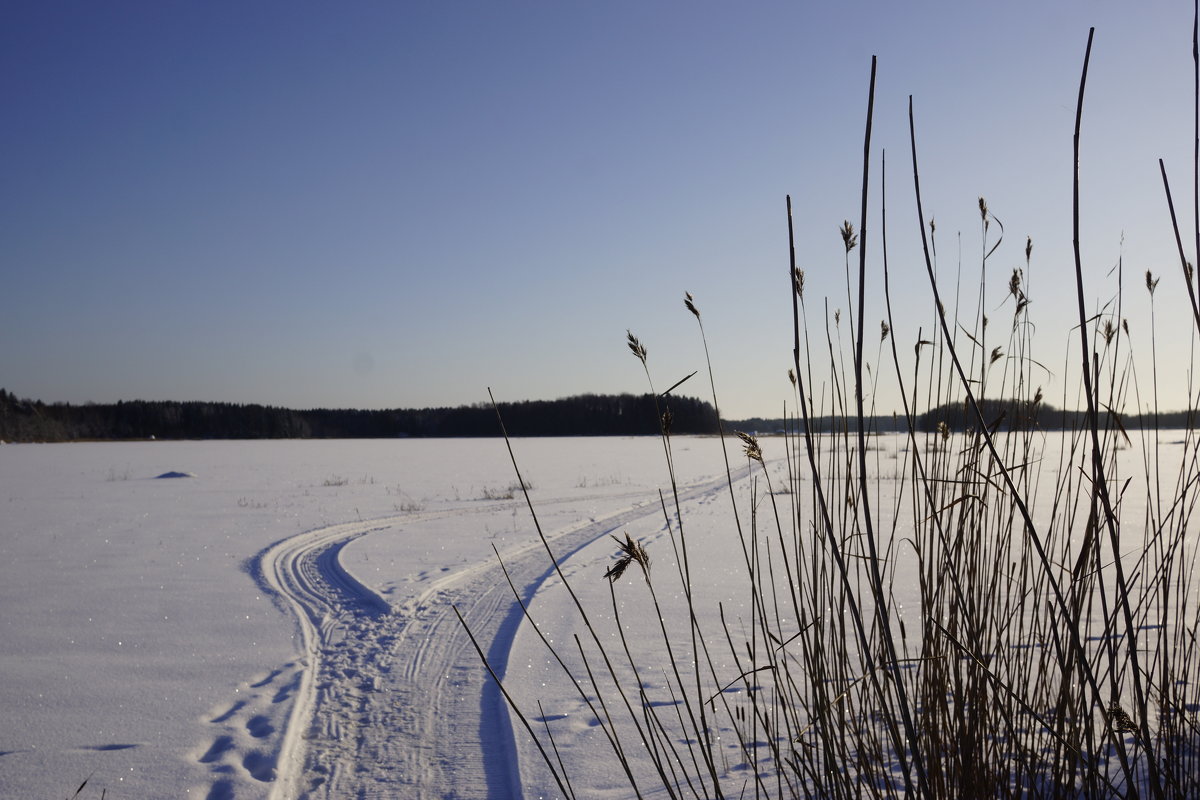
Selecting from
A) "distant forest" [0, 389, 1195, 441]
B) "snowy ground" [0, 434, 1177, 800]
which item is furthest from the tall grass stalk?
"distant forest" [0, 389, 1195, 441]

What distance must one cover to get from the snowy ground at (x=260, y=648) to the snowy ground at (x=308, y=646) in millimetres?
15

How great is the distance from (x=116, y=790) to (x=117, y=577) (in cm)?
408

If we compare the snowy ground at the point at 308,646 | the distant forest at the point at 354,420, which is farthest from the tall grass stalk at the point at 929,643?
the distant forest at the point at 354,420

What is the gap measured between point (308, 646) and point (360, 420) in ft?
239

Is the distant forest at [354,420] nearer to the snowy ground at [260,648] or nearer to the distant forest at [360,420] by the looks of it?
the distant forest at [360,420]

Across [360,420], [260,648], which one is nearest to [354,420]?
[360,420]

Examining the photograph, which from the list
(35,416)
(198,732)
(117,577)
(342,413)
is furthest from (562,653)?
(342,413)

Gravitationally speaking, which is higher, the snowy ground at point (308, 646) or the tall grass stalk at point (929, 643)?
the tall grass stalk at point (929, 643)

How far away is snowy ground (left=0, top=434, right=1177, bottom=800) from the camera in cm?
284

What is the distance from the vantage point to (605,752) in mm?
2963

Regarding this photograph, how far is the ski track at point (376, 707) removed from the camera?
275 centimetres

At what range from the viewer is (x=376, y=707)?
3445mm

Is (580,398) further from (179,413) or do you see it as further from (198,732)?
(198,732)

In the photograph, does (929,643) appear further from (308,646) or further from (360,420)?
(360,420)
